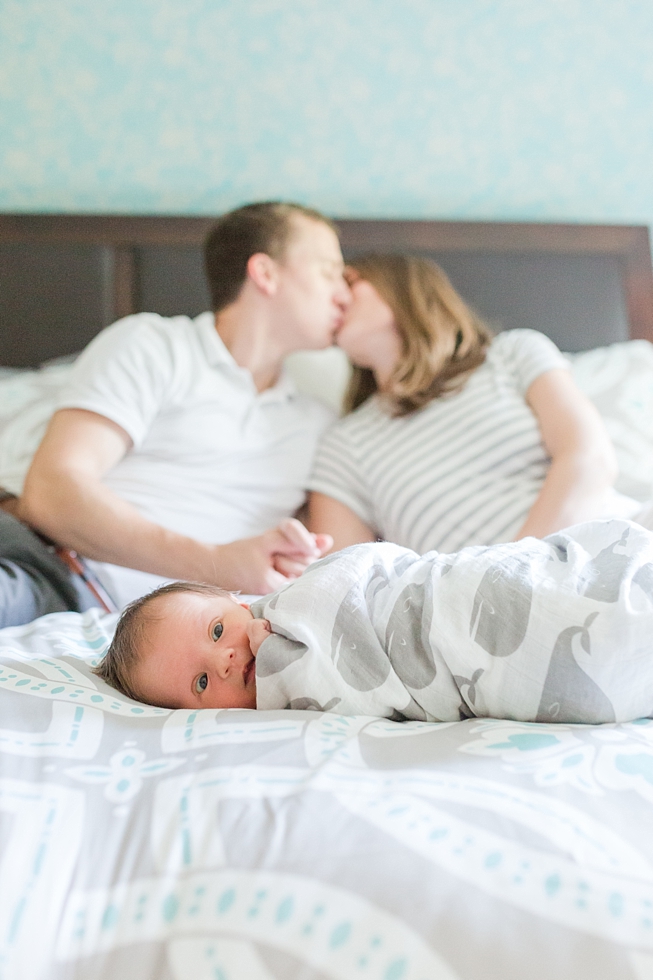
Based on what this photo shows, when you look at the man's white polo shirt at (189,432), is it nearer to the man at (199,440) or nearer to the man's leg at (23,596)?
the man at (199,440)

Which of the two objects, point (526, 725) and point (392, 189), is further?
point (392, 189)

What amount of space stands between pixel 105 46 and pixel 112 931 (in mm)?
2037

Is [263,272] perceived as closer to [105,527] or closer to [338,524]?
[338,524]

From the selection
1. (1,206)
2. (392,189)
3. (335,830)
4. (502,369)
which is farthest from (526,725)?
(1,206)

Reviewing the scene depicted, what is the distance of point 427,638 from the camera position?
0.74 meters

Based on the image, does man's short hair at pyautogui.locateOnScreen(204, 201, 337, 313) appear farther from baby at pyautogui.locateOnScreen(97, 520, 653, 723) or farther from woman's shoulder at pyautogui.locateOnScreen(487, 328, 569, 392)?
baby at pyautogui.locateOnScreen(97, 520, 653, 723)

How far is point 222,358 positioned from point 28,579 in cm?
58

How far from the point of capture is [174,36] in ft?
6.34

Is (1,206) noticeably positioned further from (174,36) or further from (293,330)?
(293,330)

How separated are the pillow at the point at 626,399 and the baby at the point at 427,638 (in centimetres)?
73

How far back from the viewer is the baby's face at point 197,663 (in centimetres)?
80

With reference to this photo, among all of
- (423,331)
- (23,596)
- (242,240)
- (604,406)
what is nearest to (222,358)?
(242,240)

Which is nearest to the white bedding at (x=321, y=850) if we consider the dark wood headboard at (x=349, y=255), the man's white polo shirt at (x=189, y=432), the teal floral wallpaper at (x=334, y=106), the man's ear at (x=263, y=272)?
the man's white polo shirt at (x=189, y=432)

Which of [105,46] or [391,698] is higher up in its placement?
[105,46]
